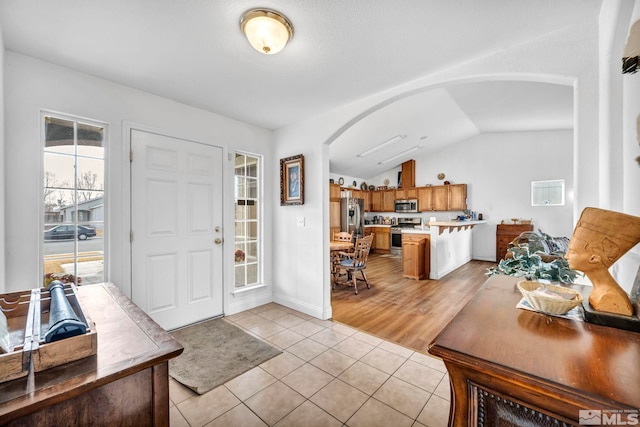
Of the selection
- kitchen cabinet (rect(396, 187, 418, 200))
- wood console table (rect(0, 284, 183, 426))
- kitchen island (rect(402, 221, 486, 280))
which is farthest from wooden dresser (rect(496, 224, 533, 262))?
wood console table (rect(0, 284, 183, 426))

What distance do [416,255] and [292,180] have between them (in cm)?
281

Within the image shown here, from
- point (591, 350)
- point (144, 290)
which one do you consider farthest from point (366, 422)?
point (144, 290)

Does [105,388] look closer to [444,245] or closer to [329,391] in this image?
[329,391]

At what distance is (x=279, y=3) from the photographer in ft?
4.76

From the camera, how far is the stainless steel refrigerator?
7.07m

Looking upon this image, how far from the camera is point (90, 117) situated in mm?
2215

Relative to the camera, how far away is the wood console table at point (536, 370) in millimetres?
580

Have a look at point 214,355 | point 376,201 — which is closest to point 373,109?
point 214,355

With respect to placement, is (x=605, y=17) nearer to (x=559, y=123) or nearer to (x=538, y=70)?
(x=538, y=70)

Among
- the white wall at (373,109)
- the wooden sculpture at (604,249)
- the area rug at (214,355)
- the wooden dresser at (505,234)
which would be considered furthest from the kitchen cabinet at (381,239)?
the wooden sculpture at (604,249)

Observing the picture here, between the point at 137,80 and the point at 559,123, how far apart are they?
7245 mm

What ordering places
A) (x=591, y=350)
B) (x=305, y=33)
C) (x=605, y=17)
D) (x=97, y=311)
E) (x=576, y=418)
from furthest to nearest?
(x=305, y=33) → (x=605, y=17) → (x=97, y=311) → (x=591, y=350) → (x=576, y=418)

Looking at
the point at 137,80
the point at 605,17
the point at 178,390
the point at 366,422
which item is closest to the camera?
the point at 605,17

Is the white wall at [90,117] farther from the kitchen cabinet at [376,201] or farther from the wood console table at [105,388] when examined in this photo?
the kitchen cabinet at [376,201]
